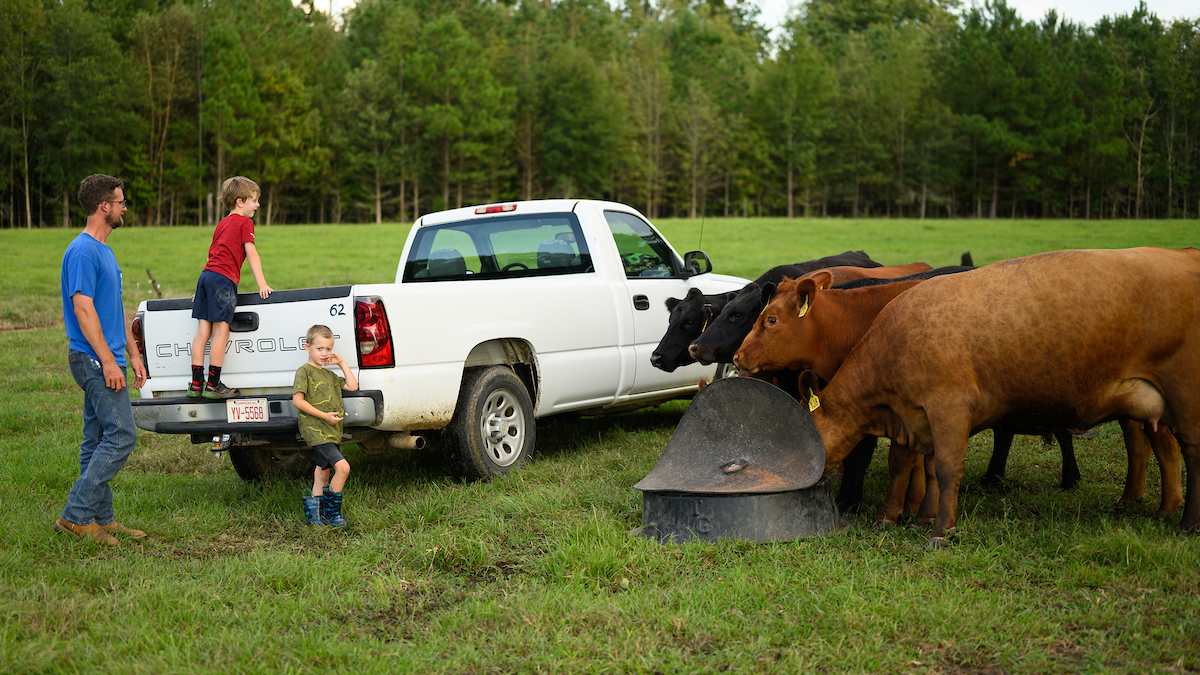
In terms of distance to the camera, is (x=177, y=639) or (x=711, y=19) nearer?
(x=177, y=639)

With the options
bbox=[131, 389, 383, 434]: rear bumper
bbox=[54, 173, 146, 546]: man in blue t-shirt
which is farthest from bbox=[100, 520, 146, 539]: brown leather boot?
bbox=[131, 389, 383, 434]: rear bumper

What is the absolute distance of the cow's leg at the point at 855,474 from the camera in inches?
222

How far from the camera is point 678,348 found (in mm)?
6973

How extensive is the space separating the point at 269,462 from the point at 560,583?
3.38 meters

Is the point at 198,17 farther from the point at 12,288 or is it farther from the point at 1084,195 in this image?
the point at 1084,195

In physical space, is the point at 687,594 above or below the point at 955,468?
below

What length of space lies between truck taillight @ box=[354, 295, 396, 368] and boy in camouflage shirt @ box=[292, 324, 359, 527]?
0.45ft

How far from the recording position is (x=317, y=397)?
529 centimetres

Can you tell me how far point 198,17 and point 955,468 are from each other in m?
60.5

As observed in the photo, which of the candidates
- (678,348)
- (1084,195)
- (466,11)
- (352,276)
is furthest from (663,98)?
(678,348)

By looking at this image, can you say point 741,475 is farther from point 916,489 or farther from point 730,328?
point 730,328

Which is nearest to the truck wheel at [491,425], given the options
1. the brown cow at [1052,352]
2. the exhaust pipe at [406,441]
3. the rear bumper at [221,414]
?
the exhaust pipe at [406,441]

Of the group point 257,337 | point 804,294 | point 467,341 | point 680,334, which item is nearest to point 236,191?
point 257,337

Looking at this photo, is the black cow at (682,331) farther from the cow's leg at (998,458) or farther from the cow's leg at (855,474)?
the cow's leg at (998,458)
